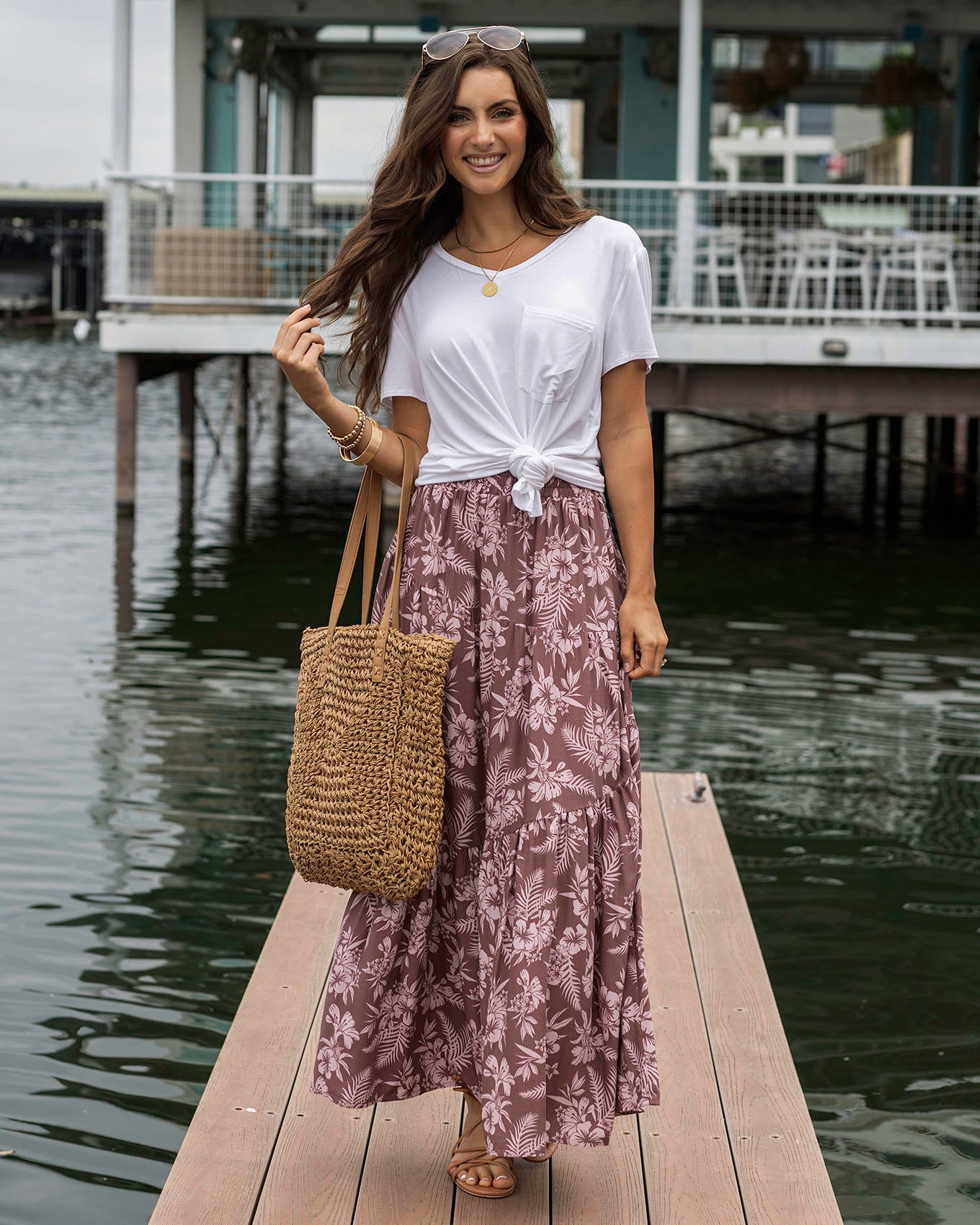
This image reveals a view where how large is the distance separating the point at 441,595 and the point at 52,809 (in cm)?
347

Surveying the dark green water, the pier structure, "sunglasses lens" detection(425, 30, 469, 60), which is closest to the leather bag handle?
"sunglasses lens" detection(425, 30, 469, 60)

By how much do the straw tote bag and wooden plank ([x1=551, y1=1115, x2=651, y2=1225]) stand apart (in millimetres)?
560

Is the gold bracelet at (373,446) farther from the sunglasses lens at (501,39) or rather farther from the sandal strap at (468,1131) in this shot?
the sandal strap at (468,1131)

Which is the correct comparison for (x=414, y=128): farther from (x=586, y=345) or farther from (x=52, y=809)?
(x=52, y=809)

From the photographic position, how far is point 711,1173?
268 cm

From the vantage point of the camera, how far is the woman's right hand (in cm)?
242

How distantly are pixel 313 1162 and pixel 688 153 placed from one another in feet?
32.3

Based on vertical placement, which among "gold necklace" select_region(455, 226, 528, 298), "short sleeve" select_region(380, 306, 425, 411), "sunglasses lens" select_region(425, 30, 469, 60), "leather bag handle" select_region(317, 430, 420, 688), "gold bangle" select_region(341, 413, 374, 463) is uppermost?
"sunglasses lens" select_region(425, 30, 469, 60)

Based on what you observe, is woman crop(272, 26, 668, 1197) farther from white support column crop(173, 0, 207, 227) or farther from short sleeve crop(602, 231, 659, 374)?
white support column crop(173, 0, 207, 227)

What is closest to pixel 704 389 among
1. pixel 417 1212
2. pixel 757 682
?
pixel 757 682

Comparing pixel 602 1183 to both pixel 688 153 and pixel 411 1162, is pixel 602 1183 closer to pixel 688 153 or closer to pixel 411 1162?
pixel 411 1162

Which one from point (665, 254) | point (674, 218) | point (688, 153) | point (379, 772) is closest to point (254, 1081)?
point (379, 772)

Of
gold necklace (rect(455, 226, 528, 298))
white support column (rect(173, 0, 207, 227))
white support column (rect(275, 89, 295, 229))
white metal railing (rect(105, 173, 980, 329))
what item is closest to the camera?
gold necklace (rect(455, 226, 528, 298))

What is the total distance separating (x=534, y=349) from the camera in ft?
8.18
